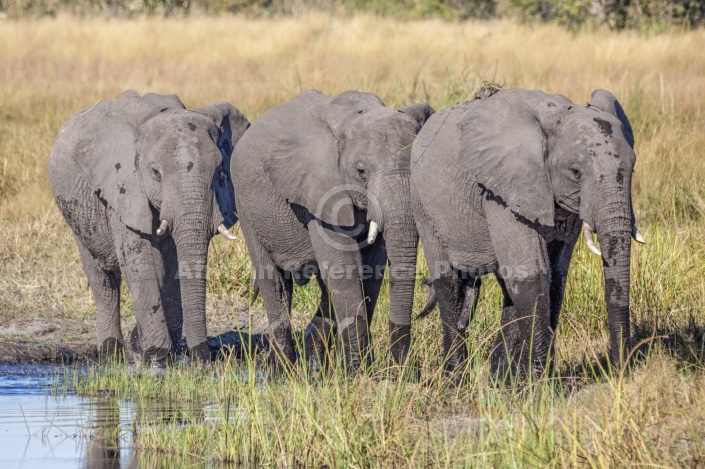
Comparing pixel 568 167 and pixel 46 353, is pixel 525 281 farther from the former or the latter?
pixel 46 353

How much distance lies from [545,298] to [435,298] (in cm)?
142

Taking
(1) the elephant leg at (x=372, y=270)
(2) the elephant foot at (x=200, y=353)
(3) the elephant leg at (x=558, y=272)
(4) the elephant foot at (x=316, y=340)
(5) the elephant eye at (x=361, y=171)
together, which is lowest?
(4) the elephant foot at (x=316, y=340)

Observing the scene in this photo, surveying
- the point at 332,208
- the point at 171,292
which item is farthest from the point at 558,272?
the point at 171,292

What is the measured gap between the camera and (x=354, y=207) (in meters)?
7.79

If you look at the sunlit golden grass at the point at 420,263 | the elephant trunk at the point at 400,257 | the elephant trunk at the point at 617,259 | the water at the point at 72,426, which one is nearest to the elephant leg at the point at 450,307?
the sunlit golden grass at the point at 420,263

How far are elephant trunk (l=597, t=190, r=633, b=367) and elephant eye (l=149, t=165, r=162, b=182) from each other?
299cm

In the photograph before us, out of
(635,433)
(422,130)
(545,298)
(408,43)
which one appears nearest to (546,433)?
(635,433)

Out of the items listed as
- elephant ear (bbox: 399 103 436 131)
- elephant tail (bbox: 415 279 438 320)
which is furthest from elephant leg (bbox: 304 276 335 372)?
elephant ear (bbox: 399 103 436 131)

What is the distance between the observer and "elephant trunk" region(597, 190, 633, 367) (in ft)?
20.6

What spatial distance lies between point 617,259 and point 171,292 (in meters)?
3.54

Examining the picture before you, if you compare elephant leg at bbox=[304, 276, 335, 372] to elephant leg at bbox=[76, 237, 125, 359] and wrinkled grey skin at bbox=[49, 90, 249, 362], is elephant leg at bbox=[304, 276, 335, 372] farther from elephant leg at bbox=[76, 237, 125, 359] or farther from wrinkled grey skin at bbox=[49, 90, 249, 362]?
elephant leg at bbox=[76, 237, 125, 359]

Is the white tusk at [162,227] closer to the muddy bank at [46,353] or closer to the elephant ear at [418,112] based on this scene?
the muddy bank at [46,353]

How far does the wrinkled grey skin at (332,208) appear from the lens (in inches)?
295

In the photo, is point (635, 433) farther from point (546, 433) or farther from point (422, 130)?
point (422, 130)
